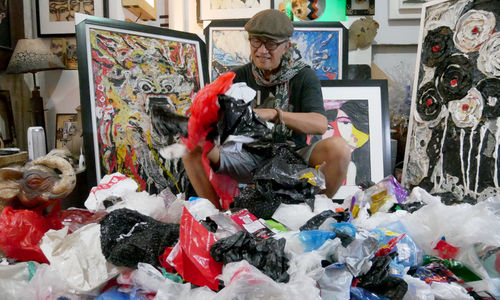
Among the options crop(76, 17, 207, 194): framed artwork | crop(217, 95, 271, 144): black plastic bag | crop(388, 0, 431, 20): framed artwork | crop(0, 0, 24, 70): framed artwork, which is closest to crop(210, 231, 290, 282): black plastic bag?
crop(217, 95, 271, 144): black plastic bag

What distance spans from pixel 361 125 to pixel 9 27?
260 centimetres

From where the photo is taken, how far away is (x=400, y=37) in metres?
3.33

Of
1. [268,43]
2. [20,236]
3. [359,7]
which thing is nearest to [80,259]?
[20,236]

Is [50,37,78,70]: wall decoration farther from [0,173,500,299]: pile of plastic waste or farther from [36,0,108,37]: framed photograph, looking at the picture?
[0,173,500,299]: pile of plastic waste

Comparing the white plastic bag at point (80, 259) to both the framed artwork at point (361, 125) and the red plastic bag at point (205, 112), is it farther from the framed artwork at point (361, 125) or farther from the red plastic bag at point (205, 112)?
the framed artwork at point (361, 125)

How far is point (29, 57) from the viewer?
2.58 meters

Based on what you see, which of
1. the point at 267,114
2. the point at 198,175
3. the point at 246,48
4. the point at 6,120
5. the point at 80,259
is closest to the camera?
the point at 80,259

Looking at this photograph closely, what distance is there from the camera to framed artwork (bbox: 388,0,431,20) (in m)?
3.24

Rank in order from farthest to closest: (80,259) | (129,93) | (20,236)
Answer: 1. (129,93)
2. (20,236)
3. (80,259)

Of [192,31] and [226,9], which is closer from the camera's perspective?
[226,9]

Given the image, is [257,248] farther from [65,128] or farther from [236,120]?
[65,128]

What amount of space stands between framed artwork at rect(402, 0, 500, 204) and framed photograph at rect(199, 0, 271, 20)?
1347 mm

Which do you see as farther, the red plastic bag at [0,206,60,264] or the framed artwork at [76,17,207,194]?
the framed artwork at [76,17,207,194]

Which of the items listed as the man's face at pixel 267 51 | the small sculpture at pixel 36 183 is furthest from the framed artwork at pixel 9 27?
the man's face at pixel 267 51
